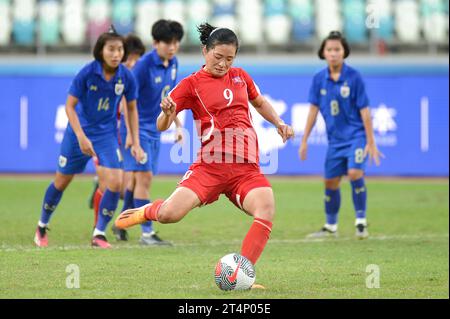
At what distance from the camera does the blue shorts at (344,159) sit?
40.4 feet

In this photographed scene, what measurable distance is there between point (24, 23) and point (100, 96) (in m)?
13.8

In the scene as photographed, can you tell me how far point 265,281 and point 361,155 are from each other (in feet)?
15.0

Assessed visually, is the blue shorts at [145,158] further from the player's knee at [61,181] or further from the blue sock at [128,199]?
the player's knee at [61,181]

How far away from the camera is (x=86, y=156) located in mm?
10812

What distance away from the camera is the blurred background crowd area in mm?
23719

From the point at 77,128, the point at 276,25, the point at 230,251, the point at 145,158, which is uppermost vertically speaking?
the point at 276,25

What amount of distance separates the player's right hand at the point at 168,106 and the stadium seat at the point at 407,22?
1705 cm

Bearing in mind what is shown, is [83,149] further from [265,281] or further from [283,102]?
[283,102]

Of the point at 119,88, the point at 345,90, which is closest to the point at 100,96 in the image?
the point at 119,88

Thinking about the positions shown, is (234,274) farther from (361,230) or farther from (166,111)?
(361,230)

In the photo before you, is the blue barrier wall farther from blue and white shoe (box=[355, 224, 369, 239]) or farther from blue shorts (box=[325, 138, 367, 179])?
blue and white shoe (box=[355, 224, 369, 239])

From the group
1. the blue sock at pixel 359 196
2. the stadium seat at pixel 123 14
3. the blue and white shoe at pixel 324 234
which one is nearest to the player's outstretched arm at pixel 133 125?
the blue and white shoe at pixel 324 234
